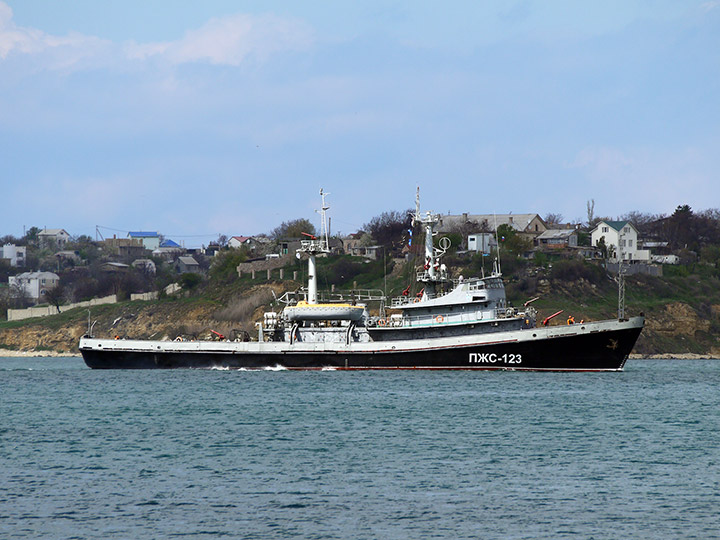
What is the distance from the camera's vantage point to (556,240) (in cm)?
15088

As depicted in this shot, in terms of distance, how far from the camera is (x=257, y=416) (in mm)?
49312

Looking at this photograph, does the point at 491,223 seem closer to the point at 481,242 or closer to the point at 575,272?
the point at 481,242

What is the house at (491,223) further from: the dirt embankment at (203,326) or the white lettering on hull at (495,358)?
the white lettering on hull at (495,358)

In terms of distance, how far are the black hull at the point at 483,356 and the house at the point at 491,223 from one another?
82491 millimetres

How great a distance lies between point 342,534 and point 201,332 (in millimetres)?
103882

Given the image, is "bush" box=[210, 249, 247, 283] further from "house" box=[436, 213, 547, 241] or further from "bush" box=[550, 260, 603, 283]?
"bush" box=[550, 260, 603, 283]

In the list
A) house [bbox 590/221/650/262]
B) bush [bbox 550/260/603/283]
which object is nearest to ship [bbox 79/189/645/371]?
bush [bbox 550/260/603/283]

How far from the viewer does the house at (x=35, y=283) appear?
19038 centimetres

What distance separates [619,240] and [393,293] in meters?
37.5

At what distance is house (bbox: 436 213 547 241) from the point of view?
15662cm

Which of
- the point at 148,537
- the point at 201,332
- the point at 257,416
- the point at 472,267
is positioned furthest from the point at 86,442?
the point at 472,267

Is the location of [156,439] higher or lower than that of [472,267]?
lower

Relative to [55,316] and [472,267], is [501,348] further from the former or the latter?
[55,316]

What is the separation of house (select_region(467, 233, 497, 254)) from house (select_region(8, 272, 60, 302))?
280 feet
